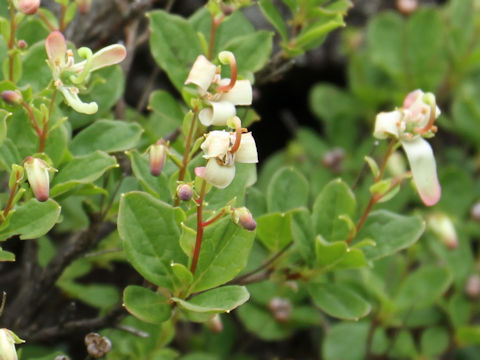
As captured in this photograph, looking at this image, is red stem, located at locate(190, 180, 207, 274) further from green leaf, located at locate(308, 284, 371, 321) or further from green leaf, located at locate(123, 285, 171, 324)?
green leaf, located at locate(308, 284, 371, 321)

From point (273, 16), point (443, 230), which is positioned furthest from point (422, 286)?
point (273, 16)

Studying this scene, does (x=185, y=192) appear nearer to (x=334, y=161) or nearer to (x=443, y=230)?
(x=443, y=230)

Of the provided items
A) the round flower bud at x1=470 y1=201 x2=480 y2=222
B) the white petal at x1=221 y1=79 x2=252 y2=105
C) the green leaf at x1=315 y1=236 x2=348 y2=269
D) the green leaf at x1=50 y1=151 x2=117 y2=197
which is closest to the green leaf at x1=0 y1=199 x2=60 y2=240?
the green leaf at x1=50 y1=151 x2=117 y2=197

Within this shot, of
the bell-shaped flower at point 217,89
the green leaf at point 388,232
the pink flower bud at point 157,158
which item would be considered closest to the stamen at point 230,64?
the bell-shaped flower at point 217,89

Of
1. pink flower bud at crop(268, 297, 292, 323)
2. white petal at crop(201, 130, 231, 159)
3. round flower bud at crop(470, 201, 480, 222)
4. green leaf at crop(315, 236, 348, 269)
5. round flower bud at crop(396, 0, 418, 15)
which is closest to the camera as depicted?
white petal at crop(201, 130, 231, 159)

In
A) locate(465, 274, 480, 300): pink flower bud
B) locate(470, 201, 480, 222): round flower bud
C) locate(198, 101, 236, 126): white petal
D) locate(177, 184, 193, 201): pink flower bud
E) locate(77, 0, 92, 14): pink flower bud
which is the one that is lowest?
locate(465, 274, 480, 300): pink flower bud

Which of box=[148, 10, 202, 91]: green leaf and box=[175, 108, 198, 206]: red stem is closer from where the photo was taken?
box=[175, 108, 198, 206]: red stem

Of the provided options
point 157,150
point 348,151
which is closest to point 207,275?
point 157,150

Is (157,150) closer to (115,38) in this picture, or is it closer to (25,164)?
(25,164)
